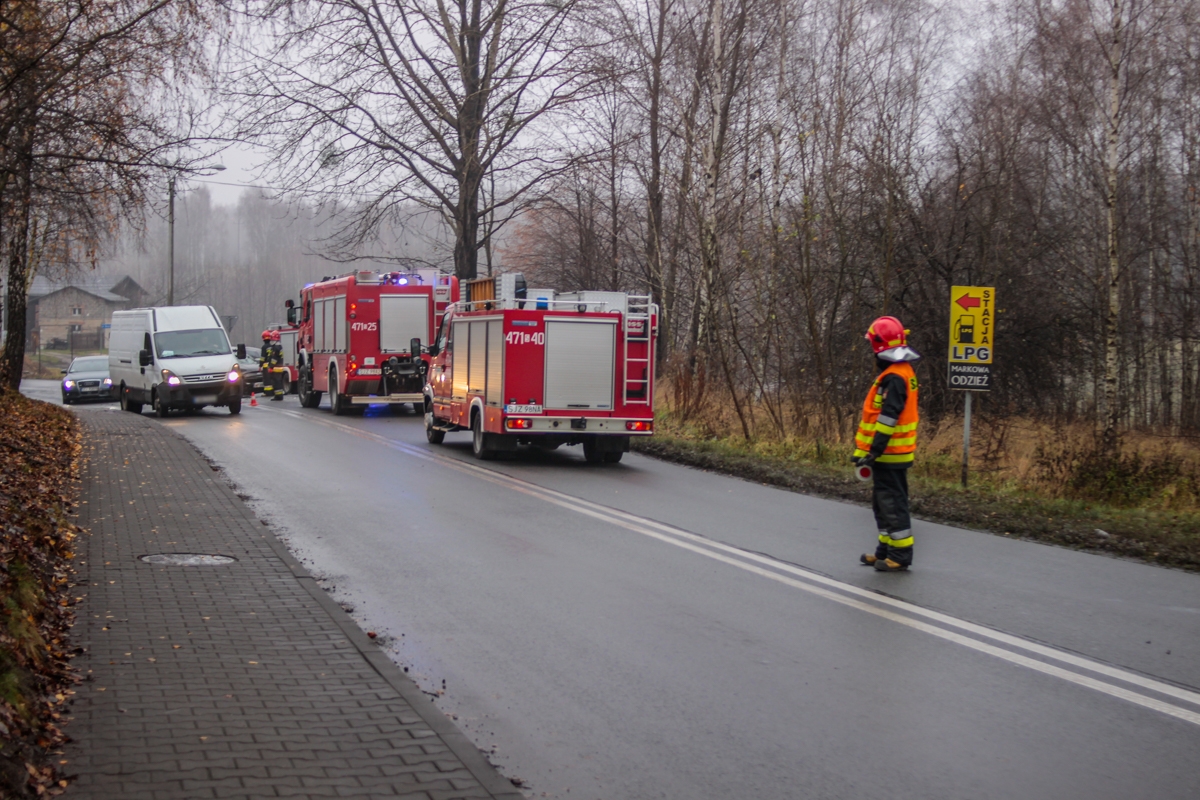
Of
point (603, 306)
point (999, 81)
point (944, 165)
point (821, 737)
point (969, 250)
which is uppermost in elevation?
point (999, 81)

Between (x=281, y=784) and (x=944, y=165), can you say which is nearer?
(x=281, y=784)

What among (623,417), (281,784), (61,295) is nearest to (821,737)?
(281,784)

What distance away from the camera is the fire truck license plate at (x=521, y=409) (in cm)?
1672

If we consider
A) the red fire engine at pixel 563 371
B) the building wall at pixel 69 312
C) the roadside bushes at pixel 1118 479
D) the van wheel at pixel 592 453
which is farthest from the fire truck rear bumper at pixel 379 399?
the building wall at pixel 69 312

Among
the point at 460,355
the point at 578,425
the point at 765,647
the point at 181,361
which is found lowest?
the point at 765,647

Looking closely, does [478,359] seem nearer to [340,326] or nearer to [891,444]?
[891,444]

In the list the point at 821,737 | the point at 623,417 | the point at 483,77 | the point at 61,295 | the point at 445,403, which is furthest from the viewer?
the point at 61,295

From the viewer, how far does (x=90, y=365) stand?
125 ft

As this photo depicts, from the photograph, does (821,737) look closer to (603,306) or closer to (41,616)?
(41,616)

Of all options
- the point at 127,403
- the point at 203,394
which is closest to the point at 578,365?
the point at 203,394

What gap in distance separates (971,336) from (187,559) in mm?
9316

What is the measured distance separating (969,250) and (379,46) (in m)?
16.2

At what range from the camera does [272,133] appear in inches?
1120

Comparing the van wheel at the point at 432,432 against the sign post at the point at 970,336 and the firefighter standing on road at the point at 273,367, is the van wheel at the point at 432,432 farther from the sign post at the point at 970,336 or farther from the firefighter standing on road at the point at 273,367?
the firefighter standing on road at the point at 273,367
